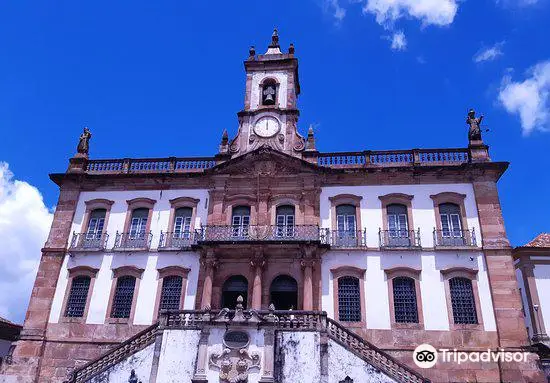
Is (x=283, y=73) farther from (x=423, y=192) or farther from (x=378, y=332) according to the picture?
(x=378, y=332)

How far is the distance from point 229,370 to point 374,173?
11.1m

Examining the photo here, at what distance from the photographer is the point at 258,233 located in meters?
21.2

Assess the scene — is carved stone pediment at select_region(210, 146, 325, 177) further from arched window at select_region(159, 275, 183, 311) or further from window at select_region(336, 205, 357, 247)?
arched window at select_region(159, 275, 183, 311)

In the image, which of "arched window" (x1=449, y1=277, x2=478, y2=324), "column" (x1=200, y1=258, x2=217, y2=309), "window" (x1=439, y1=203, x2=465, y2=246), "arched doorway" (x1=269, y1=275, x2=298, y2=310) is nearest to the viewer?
"arched window" (x1=449, y1=277, x2=478, y2=324)

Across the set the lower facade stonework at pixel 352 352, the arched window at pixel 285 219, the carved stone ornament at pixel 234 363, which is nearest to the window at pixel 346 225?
the arched window at pixel 285 219

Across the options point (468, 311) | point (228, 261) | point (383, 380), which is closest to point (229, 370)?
point (383, 380)

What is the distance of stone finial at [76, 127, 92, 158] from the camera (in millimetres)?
24688

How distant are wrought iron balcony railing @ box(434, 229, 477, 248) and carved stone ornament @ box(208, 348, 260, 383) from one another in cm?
952

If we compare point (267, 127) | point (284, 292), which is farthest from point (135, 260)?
point (267, 127)

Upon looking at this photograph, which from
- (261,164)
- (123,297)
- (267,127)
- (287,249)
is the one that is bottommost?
(123,297)

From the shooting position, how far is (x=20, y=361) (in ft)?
66.6

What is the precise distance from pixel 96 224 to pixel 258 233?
7.84m

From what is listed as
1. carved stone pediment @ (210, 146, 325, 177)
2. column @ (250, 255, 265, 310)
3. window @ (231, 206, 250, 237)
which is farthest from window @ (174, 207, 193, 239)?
column @ (250, 255, 265, 310)

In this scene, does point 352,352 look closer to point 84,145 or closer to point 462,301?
point 462,301
